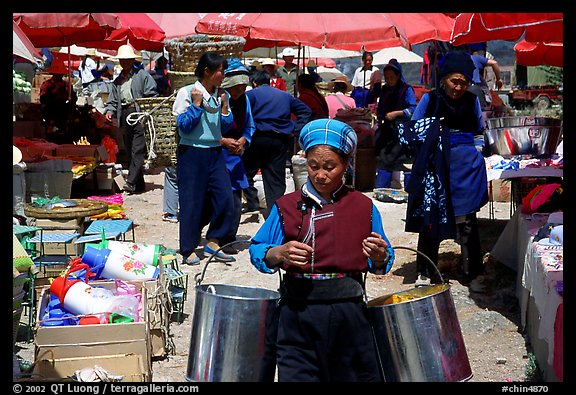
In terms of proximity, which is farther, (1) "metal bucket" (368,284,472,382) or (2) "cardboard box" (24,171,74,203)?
(2) "cardboard box" (24,171,74,203)

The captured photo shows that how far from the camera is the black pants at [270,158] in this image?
8609mm

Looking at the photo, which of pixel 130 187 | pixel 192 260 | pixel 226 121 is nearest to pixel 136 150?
pixel 130 187

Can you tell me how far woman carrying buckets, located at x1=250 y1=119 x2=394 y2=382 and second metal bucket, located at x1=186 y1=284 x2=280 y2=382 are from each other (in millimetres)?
86

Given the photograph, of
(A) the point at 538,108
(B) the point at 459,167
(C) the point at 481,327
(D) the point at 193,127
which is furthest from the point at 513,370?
(A) the point at 538,108

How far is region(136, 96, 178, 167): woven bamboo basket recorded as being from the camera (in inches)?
349

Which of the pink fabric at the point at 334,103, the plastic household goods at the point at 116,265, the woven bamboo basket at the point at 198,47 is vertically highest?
the woven bamboo basket at the point at 198,47

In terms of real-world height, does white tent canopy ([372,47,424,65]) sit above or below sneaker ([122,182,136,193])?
above

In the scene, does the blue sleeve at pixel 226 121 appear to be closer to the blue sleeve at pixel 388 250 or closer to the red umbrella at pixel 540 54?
the blue sleeve at pixel 388 250

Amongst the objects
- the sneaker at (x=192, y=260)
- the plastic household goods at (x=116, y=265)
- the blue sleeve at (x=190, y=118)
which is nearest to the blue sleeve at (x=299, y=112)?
the blue sleeve at (x=190, y=118)

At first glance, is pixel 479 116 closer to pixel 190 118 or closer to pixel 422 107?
pixel 422 107

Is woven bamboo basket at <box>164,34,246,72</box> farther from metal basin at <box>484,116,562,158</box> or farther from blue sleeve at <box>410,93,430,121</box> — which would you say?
metal basin at <box>484,116,562,158</box>

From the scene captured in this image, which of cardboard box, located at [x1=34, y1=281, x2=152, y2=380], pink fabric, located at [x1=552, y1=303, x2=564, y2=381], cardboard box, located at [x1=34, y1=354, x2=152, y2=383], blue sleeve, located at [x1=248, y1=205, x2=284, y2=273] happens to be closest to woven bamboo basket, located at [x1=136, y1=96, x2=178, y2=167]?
cardboard box, located at [x1=34, y1=281, x2=152, y2=380]

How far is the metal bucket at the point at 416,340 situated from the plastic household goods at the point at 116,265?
2344mm

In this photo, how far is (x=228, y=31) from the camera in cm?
Answer: 1107
